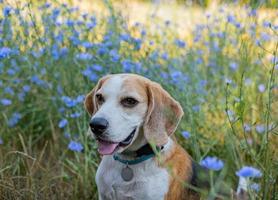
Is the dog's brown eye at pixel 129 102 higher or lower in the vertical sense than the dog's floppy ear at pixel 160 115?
higher

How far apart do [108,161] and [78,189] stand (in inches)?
26.9

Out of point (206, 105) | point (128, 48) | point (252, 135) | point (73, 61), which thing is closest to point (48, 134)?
point (73, 61)

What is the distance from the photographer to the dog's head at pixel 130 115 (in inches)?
135

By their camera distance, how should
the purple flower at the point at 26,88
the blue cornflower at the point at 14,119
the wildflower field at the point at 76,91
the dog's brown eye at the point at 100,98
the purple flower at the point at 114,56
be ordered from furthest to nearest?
the purple flower at the point at 26,88 < the blue cornflower at the point at 14,119 < the purple flower at the point at 114,56 < the wildflower field at the point at 76,91 < the dog's brown eye at the point at 100,98

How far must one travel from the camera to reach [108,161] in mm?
3709

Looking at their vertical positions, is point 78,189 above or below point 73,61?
below

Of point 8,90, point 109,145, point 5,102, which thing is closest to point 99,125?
point 109,145

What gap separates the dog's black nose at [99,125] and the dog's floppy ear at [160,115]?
302 millimetres

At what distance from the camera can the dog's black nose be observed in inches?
133

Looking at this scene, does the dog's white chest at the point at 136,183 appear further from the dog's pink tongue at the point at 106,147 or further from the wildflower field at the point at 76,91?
the wildflower field at the point at 76,91

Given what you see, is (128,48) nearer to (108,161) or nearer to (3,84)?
(3,84)

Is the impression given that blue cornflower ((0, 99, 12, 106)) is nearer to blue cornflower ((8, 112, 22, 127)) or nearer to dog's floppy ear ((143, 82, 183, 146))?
blue cornflower ((8, 112, 22, 127))

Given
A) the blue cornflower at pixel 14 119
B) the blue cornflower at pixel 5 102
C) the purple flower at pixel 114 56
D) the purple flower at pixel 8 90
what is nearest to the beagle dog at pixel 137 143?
the purple flower at pixel 114 56

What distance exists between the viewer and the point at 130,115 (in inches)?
140
